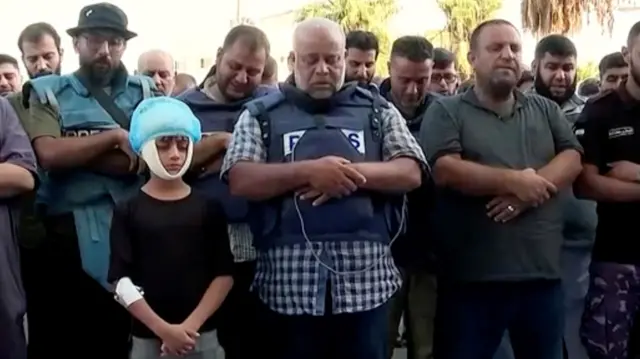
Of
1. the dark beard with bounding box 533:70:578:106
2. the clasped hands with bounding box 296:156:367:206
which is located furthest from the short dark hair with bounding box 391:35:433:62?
the clasped hands with bounding box 296:156:367:206

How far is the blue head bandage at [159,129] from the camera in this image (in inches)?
140

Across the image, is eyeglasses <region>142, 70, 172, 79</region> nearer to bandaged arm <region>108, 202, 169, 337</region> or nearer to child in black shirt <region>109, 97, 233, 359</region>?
child in black shirt <region>109, 97, 233, 359</region>

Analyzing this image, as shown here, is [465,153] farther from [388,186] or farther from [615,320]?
[615,320]

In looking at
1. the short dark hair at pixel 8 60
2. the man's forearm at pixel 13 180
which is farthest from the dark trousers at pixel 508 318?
the short dark hair at pixel 8 60

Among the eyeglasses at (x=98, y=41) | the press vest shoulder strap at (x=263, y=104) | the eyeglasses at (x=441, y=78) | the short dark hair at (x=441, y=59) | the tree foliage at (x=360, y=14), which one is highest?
the tree foliage at (x=360, y=14)

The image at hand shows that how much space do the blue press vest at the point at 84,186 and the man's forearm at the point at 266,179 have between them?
2.36 feet

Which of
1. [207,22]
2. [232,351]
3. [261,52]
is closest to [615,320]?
[232,351]

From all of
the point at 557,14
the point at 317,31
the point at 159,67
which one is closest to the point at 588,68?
the point at 557,14

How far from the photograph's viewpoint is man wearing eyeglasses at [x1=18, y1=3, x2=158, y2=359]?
13.0 ft

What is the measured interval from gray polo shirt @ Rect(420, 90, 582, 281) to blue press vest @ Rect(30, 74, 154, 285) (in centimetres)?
146

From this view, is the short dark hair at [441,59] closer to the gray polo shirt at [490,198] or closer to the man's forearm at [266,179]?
the gray polo shirt at [490,198]

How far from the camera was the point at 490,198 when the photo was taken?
12.9 ft

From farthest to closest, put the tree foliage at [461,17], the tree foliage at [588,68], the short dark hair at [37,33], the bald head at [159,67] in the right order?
the tree foliage at [461,17] → the tree foliage at [588,68] → the bald head at [159,67] → the short dark hair at [37,33]

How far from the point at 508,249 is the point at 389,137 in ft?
2.45
